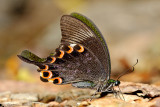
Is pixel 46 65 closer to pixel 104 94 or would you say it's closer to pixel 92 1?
pixel 104 94

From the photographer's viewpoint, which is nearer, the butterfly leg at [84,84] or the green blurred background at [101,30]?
the butterfly leg at [84,84]

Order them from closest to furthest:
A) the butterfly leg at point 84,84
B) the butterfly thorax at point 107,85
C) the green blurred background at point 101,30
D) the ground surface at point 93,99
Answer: the ground surface at point 93,99 < the butterfly thorax at point 107,85 < the butterfly leg at point 84,84 < the green blurred background at point 101,30

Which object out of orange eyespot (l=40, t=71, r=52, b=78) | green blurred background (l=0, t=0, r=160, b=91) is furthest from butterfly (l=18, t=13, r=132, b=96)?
green blurred background (l=0, t=0, r=160, b=91)

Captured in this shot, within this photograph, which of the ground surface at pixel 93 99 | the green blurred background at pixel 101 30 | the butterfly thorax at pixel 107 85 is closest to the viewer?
the ground surface at pixel 93 99

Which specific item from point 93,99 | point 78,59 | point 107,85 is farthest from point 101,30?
point 93,99

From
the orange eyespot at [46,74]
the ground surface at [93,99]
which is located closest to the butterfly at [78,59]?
the orange eyespot at [46,74]

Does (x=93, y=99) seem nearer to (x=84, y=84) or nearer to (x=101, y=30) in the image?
(x=84, y=84)

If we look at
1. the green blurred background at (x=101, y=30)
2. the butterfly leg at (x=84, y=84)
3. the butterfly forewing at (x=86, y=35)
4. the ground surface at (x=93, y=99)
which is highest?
the green blurred background at (x=101, y=30)

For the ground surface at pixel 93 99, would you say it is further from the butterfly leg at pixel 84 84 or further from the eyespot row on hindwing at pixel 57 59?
the eyespot row on hindwing at pixel 57 59
